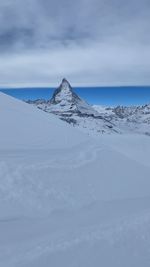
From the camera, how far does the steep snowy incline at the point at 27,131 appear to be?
8562 millimetres

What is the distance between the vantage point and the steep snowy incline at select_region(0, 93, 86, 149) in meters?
8.56

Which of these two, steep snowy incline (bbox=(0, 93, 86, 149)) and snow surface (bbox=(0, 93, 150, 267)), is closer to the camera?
snow surface (bbox=(0, 93, 150, 267))

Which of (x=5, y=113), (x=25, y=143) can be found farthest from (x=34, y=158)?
(x=5, y=113)

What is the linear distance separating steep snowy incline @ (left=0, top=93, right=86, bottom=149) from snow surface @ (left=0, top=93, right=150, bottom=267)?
0.10ft

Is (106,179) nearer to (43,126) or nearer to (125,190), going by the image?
(125,190)

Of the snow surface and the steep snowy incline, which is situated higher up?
the steep snowy incline

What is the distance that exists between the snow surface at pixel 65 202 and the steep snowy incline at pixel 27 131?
32 millimetres

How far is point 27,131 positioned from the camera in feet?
30.8

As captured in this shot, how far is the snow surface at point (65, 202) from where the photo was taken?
18.6 ft

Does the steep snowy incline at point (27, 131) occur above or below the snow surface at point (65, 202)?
above

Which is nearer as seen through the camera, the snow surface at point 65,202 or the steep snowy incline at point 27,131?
the snow surface at point 65,202

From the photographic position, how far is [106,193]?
25.8ft

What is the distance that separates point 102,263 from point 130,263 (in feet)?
1.46

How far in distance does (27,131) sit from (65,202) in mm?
2899
